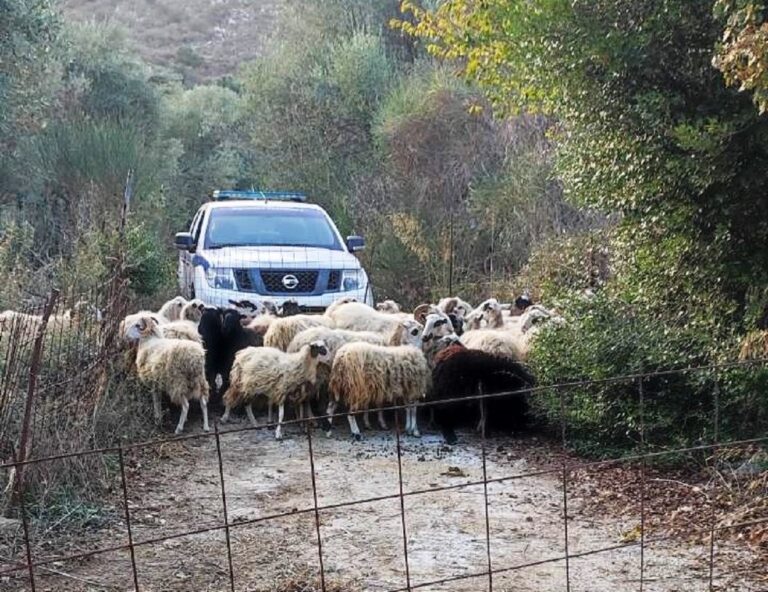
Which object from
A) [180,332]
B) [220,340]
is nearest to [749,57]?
[180,332]

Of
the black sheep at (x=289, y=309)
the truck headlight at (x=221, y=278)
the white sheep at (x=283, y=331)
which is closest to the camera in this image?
the white sheep at (x=283, y=331)

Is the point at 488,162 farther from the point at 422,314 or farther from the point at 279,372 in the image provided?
the point at 279,372

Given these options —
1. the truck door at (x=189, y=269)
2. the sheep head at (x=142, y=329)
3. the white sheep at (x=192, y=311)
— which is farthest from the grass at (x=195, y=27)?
the sheep head at (x=142, y=329)

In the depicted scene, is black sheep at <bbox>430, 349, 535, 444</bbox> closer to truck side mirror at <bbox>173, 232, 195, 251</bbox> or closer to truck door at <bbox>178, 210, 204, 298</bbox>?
truck door at <bbox>178, 210, 204, 298</bbox>

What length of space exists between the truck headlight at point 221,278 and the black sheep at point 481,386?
4205 mm

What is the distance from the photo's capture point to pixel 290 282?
1219 centimetres

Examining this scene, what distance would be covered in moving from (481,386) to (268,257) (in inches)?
194

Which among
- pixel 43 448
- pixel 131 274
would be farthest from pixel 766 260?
pixel 131 274

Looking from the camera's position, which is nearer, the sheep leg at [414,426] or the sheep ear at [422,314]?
the sheep leg at [414,426]

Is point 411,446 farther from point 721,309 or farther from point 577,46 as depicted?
point 577,46

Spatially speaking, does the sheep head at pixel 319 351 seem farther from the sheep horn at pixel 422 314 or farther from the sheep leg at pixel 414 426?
the sheep horn at pixel 422 314

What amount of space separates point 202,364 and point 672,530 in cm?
449

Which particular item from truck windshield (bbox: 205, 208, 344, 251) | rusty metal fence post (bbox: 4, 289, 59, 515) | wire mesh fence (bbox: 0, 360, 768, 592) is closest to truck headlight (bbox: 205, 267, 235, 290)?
truck windshield (bbox: 205, 208, 344, 251)

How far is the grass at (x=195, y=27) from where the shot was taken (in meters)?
49.2
